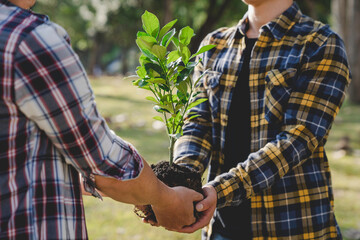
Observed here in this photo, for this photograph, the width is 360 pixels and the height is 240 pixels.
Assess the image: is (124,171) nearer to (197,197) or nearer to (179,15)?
(197,197)

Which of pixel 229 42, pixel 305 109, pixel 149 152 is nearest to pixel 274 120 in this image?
pixel 305 109

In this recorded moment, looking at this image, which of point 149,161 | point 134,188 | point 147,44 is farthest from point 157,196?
point 149,161

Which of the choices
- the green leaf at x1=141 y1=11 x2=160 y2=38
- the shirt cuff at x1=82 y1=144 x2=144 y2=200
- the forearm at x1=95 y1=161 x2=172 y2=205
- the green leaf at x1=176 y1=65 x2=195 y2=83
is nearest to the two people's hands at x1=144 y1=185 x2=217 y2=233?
the forearm at x1=95 y1=161 x2=172 y2=205

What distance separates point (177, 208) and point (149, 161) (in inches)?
172

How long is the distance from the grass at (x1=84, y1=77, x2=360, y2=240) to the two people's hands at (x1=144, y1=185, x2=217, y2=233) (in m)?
2.24

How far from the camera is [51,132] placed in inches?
51.9

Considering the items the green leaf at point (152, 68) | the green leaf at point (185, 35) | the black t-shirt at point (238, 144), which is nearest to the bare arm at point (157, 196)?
the black t-shirt at point (238, 144)

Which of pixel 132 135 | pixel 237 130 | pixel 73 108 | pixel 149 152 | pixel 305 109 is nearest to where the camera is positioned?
pixel 73 108

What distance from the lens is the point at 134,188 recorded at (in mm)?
1495

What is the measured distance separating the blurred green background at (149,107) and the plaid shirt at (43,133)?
1.99 feet

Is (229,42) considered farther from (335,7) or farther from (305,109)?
(335,7)

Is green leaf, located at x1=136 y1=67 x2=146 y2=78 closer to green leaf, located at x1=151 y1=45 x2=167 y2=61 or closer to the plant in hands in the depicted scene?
the plant in hands

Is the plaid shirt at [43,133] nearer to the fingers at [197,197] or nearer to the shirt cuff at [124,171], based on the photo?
the shirt cuff at [124,171]

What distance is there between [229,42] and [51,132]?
143 cm
